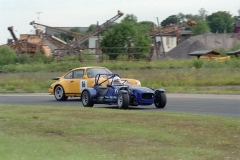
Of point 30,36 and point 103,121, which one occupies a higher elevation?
point 30,36

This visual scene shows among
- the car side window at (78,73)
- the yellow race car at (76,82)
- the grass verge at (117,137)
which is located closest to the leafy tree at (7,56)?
the yellow race car at (76,82)

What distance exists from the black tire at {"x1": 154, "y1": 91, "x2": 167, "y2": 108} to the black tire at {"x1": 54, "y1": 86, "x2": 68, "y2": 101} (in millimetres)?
6252

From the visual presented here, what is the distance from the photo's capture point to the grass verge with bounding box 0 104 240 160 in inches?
397

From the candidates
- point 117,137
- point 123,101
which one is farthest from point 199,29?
point 117,137

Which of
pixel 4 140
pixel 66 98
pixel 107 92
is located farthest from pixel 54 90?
pixel 4 140

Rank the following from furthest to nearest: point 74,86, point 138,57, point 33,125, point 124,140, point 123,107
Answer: point 138,57
point 74,86
point 123,107
point 33,125
point 124,140

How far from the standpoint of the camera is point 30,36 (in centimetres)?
6712

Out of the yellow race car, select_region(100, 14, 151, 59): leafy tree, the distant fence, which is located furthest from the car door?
select_region(100, 14, 151, 59): leafy tree

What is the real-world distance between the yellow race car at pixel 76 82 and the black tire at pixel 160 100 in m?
3.75

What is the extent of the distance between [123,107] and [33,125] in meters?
6.29

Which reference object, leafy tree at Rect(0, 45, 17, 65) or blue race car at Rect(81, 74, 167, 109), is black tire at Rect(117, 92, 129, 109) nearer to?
blue race car at Rect(81, 74, 167, 109)

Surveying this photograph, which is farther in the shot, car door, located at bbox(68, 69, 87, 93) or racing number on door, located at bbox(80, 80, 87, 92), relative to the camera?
car door, located at bbox(68, 69, 87, 93)

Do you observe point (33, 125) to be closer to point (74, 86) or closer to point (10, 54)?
point (74, 86)

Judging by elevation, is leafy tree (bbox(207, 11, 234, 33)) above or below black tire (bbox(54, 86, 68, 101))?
above
